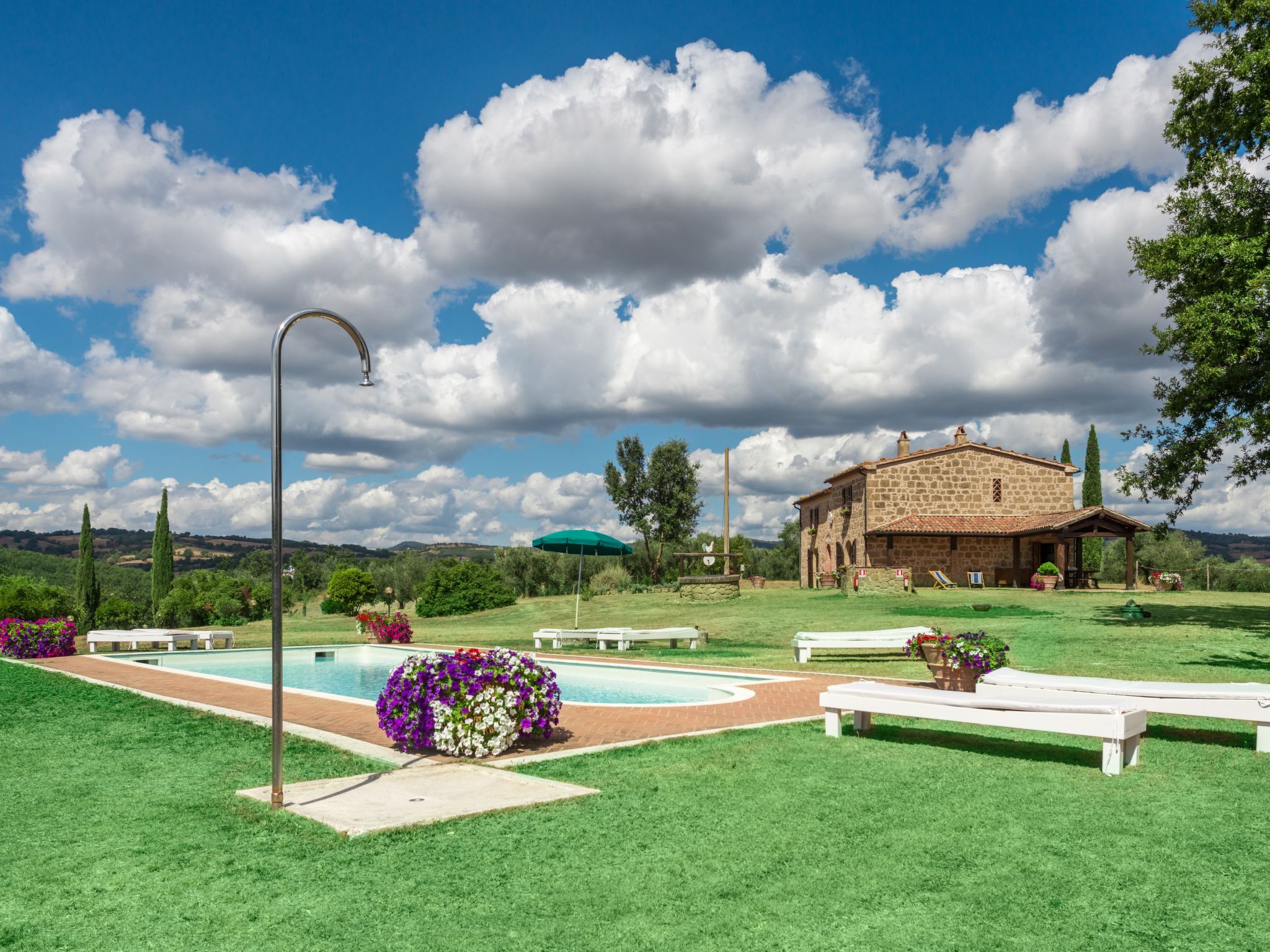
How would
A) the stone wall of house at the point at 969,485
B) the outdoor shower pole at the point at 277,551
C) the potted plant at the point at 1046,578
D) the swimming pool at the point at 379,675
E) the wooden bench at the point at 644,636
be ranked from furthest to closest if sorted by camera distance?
1. the stone wall of house at the point at 969,485
2. the potted plant at the point at 1046,578
3. the wooden bench at the point at 644,636
4. the swimming pool at the point at 379,675
5. the outdoor shower pole at the point at 277,551

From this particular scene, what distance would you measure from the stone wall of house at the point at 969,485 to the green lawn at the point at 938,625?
5806mm

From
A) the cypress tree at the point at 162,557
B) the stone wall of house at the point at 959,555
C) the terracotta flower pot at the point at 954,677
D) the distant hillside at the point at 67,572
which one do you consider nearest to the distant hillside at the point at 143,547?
the distant hillside at the point at 67,572

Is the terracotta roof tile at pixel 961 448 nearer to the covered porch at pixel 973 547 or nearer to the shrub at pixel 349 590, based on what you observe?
the covered porch at pixel 973 547

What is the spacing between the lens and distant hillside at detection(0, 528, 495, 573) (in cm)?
7200

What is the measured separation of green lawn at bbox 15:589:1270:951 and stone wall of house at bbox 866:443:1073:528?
2590cm

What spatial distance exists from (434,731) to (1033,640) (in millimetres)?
12297

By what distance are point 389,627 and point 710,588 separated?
37.4 ft

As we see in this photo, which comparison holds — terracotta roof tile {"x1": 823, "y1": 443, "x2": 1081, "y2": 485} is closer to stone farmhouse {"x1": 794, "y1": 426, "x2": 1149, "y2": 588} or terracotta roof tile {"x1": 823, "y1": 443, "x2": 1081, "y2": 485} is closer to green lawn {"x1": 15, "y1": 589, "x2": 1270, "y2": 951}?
stone farmhouse {"x1": 794, "y1": 426, "x2": 1149, "y2": 588}

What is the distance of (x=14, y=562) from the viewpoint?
197 ft

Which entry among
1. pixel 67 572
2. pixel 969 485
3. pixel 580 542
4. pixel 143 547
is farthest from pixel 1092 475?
pixel 143 547

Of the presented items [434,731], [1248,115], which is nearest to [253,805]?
[434,731]

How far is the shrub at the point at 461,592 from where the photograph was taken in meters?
30.0

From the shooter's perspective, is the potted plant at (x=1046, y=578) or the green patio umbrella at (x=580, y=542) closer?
the green patio umbrella at (x=580, y=542)

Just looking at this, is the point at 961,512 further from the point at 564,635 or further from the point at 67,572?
the point at 67,572
